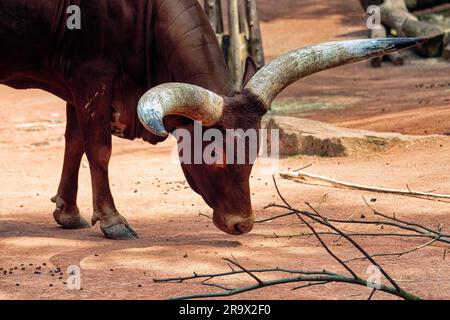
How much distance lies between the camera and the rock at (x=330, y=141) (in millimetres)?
10734

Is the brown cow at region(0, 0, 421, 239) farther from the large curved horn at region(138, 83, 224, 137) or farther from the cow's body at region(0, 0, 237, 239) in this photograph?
the large curved horn at region(138, 83, 224, 137)

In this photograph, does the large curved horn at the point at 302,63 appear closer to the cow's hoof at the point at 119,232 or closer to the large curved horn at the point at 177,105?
the large curved horn at the point at 177,105

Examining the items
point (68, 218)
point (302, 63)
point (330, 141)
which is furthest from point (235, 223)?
point (330, 141)

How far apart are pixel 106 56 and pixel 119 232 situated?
49.3 inches

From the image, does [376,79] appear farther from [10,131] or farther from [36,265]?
[36,265]

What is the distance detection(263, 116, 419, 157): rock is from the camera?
10734 mm

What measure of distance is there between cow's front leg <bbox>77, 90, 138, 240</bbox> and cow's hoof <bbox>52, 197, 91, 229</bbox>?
54 cm

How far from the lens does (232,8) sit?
1388 centimetres

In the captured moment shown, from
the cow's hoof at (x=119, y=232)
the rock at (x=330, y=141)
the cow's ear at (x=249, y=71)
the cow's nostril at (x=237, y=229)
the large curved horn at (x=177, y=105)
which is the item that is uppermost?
the cow's ear at (x=249, y=71)

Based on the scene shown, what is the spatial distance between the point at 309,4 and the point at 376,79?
27.2 feet

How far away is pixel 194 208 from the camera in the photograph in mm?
8398

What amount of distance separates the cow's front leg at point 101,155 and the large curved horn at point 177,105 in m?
0.95

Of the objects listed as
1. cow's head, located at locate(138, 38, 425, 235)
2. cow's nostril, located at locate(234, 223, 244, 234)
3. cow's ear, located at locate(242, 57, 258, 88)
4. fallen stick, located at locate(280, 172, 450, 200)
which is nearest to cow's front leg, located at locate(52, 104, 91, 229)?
cow's head, located at locate(138, 38, 425, 235)

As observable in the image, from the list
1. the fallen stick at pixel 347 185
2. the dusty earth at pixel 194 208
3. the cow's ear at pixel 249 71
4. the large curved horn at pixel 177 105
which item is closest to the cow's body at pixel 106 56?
the cow's ear at pixel 249 71
